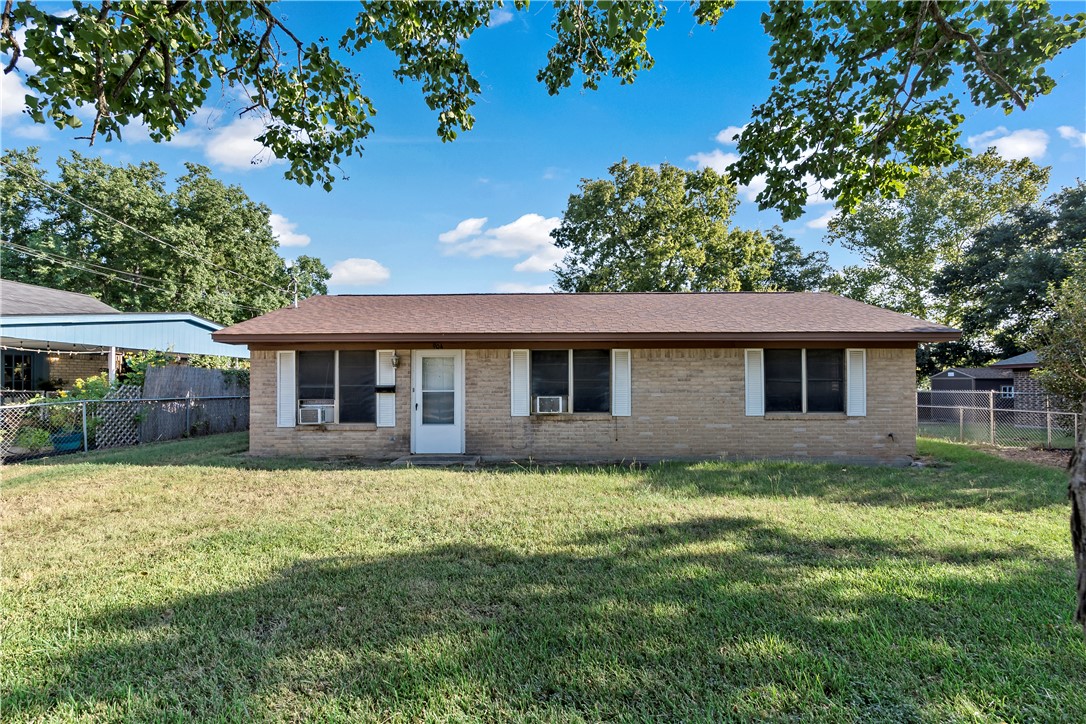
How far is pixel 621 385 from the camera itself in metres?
9.31

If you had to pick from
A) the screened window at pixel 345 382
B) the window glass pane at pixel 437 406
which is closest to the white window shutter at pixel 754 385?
the window glass pane at pixel 437 406

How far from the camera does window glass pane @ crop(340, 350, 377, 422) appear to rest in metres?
9.50

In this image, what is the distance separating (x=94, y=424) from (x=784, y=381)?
47.2ft

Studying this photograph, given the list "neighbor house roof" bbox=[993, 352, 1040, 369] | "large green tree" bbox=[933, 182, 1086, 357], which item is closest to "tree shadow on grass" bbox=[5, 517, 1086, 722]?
"neighbor house roof" bbox=[993, 352, 1040, 369]

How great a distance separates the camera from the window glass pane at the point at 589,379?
9.44 meters

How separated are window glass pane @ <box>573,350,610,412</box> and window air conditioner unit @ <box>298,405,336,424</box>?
492cm

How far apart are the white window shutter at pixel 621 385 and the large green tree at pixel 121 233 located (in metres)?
28.6

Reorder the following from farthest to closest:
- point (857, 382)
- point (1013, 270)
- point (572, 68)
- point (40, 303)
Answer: point (1013, 270)
point (40, 303)
point (857, 382)
point (572, 68)

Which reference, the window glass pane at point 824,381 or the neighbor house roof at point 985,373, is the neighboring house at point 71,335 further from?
the neighbor house roof at point 985,373

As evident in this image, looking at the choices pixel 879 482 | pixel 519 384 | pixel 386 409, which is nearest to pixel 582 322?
pixel 519 384

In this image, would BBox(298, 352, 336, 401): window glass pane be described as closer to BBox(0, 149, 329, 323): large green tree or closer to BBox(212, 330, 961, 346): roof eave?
BBox(212, 330, 961, 346): roof eave

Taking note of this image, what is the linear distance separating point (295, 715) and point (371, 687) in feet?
1.15

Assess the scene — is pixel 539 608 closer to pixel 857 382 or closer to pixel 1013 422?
pixel 857 382

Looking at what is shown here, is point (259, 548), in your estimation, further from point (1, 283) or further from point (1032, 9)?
point (1, 283)
